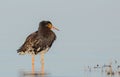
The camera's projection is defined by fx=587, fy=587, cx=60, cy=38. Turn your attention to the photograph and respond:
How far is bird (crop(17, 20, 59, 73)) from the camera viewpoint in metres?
23.5

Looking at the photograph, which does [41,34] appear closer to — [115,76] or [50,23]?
[50,23]

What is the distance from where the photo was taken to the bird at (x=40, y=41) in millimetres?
23453

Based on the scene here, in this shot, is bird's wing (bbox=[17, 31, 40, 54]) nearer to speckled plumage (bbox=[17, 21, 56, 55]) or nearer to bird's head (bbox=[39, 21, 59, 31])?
speckled plumage (bbox=[17, 21, 56, 55])

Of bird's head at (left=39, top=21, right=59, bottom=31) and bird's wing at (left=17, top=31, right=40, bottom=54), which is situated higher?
bird's head at (left=39, top=21, right=59, bottom=31)

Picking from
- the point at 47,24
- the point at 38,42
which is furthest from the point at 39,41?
the point at 47,24

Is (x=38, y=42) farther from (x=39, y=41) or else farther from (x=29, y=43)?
(x=29, y=43)

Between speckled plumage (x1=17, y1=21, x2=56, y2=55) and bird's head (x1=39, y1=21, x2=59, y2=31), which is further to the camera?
bird's head (x1=39, y1=21, x2=59, y2=31)

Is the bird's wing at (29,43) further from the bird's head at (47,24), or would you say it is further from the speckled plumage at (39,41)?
the bird's head at (47,24)

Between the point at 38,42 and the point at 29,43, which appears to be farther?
the point at 38,42

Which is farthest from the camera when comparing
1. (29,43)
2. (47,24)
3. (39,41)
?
(47,24)

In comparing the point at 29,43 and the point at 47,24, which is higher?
the point at 47,24

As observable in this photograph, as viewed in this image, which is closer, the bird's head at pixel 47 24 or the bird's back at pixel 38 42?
the bird's back at pixel 38 42

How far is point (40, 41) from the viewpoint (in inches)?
931

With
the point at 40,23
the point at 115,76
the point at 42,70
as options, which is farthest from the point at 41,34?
the point at 115,76
